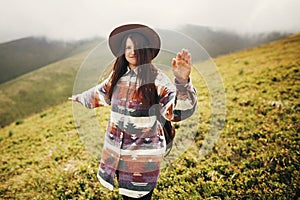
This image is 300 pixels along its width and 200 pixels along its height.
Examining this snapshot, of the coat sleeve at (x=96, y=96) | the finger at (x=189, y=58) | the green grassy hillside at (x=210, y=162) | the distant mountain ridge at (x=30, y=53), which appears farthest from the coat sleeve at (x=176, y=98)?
the distant mountain ridge at (x=30, y=53)

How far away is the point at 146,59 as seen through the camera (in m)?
2.72

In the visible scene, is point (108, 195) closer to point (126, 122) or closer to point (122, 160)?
point (122, 160)

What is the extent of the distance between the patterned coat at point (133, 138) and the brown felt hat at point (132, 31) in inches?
11.7

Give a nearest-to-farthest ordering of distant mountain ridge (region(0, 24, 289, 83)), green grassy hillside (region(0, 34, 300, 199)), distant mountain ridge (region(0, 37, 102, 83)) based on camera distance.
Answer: green grassy hillside (region(0, 34, 300, 199))
distant mountain ridge (region(0, 24, 289, 83))
distant mountain ridge (region(0, 37, 102, 83))

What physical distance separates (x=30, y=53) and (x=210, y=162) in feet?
483

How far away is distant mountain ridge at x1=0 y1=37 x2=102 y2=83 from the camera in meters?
108

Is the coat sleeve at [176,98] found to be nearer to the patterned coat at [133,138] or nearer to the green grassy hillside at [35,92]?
the patterned coat at [133,138]

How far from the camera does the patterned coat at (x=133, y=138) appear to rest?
277 centimetres

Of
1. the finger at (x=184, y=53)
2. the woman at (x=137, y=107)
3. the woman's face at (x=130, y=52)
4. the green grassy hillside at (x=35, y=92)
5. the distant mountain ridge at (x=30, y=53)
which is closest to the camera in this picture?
the finger at (x=184, y=53)

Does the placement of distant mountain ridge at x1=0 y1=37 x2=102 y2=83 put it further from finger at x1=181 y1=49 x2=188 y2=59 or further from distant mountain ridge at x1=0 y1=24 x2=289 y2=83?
finger at x1=181 y1=49 x2=188 y2=59

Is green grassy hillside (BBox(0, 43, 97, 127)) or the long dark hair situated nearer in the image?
the long dark hair

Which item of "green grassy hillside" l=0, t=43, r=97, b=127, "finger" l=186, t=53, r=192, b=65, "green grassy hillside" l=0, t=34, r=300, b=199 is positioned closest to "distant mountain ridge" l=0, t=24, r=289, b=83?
"green grassy hillside" l=0, t=43, r=97, b=127

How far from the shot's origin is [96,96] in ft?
10.6

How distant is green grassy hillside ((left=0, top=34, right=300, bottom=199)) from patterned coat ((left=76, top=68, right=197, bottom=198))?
0.66 m
